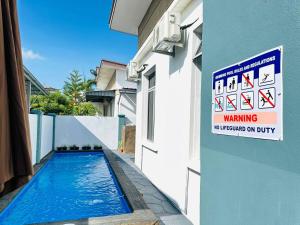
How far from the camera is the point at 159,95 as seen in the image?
21.9 ft

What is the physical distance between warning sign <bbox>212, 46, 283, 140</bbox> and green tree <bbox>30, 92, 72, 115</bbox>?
854 inches

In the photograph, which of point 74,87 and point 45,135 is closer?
point 45,135

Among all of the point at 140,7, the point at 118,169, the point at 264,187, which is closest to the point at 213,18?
the point at 264,187

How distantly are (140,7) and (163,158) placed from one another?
6546 millimetres

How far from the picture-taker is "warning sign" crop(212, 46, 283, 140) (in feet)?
5.71

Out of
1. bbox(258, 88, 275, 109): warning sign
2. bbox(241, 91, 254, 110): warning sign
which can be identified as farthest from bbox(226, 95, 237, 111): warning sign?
bbox(258, 88, 275, 109): warning sign

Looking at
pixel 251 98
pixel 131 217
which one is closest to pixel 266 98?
pixel 251 98

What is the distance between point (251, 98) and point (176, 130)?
325 cm

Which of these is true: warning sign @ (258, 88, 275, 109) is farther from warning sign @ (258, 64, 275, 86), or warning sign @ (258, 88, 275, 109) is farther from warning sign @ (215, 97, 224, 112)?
warning sign @ (215, 97, 224, 112)

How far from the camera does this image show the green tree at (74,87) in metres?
31.4

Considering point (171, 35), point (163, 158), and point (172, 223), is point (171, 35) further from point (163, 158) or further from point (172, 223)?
point (172, 223)

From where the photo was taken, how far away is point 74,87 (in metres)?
32.1

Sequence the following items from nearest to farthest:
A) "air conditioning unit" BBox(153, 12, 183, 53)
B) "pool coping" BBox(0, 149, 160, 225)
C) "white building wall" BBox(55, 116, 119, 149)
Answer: "pool coping" BBox(0, 149, 160, 225) < "air conditioning unit" BBox(153, 12, 183, 53) < "white building wall" BBox(55, 116, 119, 149)

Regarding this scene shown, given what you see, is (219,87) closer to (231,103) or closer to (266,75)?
(231,103)
